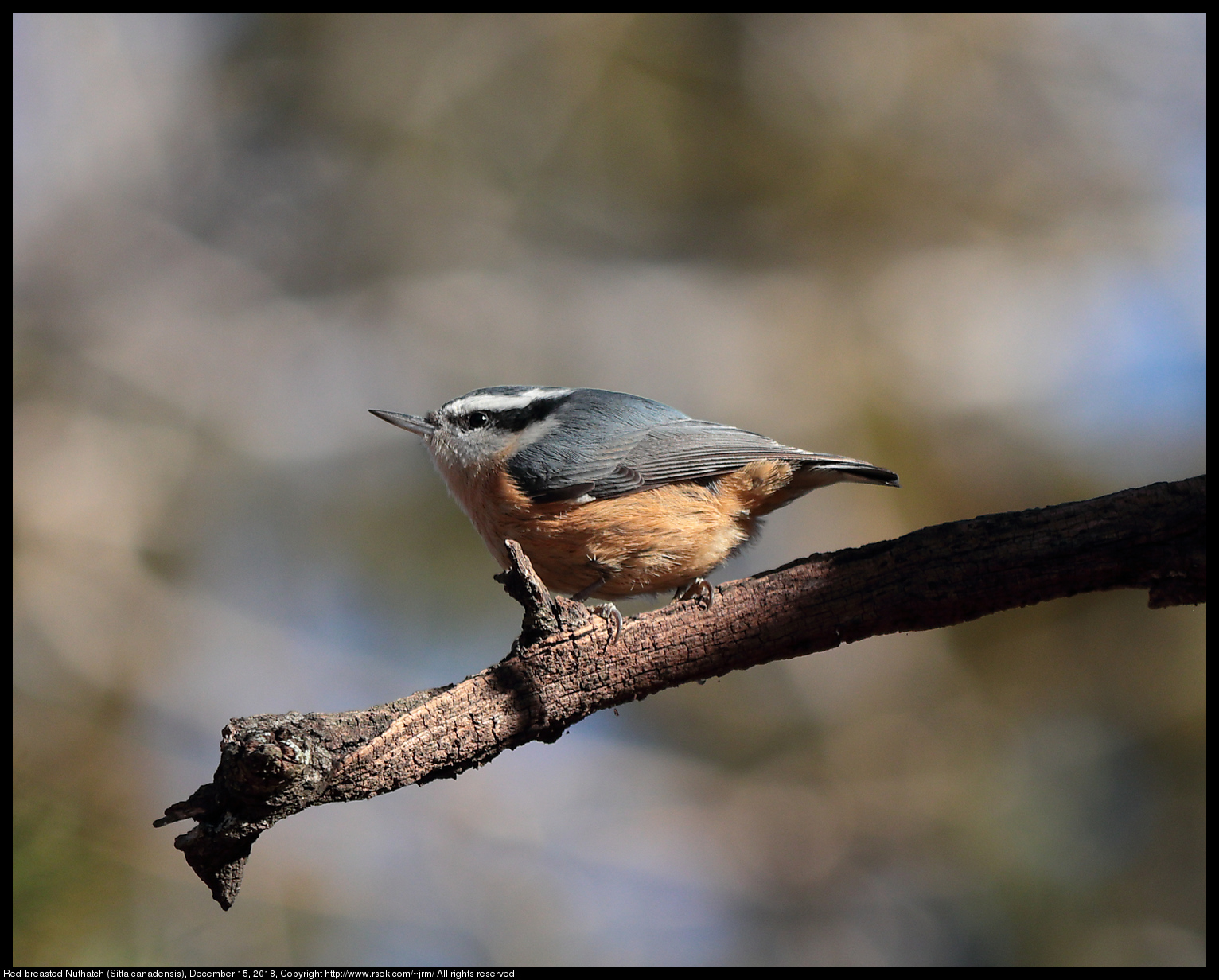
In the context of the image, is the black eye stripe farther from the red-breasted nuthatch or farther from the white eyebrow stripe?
the red-breasted nuthatch

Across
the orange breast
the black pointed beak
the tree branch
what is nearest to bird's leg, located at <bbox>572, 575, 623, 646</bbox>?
the tree branch

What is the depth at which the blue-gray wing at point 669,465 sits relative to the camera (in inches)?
123

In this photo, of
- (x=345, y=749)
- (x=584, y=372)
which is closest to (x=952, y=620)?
(x=345, y=749)

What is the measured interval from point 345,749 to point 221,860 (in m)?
0.35

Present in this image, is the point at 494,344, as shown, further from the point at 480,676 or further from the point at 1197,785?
the point at 1197,785

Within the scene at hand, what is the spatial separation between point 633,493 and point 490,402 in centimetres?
89

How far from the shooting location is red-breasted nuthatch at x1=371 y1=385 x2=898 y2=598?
3037mm

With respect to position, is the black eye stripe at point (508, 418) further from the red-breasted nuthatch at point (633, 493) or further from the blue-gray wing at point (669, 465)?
the blue-gray wing at point (669, 465)

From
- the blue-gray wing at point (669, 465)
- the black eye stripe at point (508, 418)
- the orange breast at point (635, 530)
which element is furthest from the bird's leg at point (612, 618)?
the black eye stripe at point (508, 418)

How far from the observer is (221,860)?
1.96m

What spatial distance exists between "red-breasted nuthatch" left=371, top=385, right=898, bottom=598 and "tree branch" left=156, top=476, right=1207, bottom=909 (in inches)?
24.1

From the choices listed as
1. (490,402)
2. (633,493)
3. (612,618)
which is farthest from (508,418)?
(612,618)

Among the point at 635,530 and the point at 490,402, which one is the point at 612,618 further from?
the point at 490,402

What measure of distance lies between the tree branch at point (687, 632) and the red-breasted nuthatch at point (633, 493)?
A: 0.61 metres
